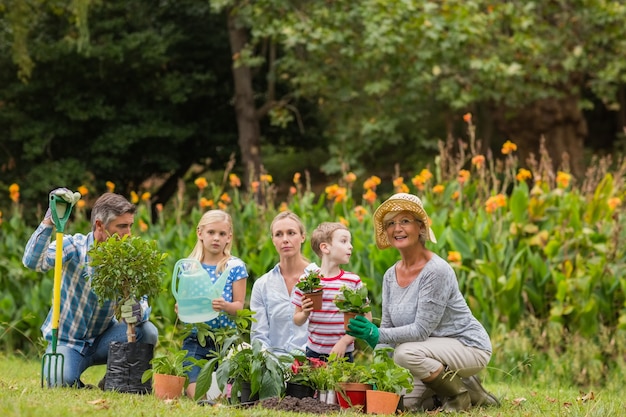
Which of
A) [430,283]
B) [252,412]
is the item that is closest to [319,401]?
[252,412]

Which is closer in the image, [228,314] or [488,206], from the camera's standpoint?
[228,314]

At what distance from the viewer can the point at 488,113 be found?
1641 cm

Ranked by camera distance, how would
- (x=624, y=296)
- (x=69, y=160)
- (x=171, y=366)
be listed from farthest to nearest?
(x=69, y=160) < (x=624, y=296) < (x=171, y=366)

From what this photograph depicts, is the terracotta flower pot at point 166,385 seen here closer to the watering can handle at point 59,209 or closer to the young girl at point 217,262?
the young girl at point 217,262

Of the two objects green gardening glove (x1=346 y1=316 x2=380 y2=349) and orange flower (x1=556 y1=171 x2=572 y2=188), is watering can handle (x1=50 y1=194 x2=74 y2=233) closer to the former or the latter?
green gardening glove (x1=346 y1=316 x2=380 y2=349)

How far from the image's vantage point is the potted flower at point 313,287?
458 cm

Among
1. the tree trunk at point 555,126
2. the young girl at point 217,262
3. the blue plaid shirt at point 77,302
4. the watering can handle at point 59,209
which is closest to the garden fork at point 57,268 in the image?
the watering can handle at point 59,209

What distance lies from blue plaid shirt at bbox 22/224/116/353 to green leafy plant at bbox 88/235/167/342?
12.5 inches

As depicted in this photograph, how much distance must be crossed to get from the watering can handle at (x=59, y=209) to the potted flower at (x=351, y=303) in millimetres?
1457

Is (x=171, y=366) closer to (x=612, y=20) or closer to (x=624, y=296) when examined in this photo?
(x=624, y=296)

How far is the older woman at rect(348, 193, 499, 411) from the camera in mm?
4562

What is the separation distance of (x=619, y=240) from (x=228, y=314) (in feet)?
12.1

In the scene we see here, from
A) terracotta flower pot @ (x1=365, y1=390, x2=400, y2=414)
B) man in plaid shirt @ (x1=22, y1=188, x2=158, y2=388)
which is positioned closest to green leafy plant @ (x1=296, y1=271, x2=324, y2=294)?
terracotta flower pot @ (x1=365, y1=390, x2=400, y2=414)

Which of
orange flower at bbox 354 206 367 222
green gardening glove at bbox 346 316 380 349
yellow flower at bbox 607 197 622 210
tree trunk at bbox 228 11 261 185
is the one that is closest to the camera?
green gardening glove at bbox 346 316 380 349
